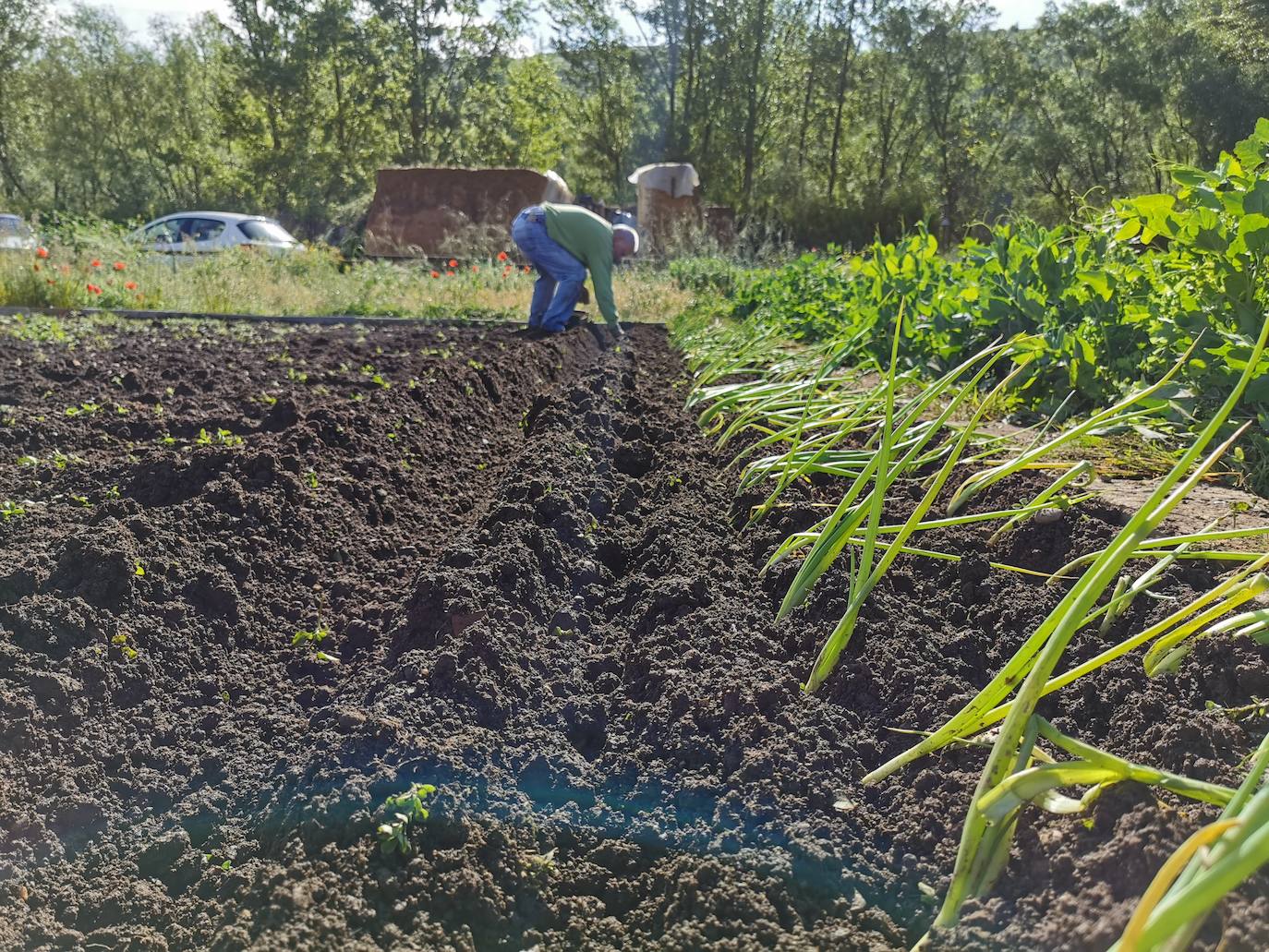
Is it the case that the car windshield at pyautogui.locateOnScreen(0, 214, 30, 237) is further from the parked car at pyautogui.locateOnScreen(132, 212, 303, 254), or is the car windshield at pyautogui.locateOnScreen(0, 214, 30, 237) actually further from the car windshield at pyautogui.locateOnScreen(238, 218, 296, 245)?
the car windshield at pyautogui.locateOnScreen(238, 218, 296, 245)

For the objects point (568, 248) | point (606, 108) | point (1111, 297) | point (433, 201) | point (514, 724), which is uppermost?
point (606, 108)

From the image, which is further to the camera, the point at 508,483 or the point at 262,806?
the point at 508,483

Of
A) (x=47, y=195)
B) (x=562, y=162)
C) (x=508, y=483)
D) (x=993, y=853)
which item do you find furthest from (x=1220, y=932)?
(x=47, y=195)

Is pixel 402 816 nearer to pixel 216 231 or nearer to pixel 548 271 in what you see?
pixel 548 271

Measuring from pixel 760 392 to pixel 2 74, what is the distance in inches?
1279

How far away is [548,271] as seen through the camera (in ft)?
29.5

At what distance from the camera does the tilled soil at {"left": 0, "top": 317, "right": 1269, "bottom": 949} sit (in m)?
1.59

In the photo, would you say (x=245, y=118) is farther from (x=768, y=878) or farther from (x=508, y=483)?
(x=768, y=878)

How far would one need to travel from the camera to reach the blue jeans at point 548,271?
8.60 m

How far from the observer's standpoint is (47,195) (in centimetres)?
3447

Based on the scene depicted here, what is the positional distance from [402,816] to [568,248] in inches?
294

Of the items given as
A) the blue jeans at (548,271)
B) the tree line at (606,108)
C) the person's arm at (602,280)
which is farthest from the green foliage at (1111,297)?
the tree line at (606,108)

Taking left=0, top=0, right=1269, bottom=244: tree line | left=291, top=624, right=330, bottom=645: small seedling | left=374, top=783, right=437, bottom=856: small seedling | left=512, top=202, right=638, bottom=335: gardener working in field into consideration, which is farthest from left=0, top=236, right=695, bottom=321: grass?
left=0, top=0, right=1269, bottom=244: tree line

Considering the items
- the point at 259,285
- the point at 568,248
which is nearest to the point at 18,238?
the point at 259,285
